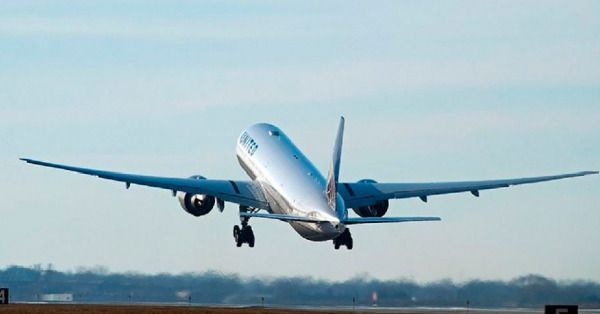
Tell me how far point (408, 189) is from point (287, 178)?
35.3 ft

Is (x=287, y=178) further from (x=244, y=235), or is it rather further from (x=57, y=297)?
(x=57, y=297)

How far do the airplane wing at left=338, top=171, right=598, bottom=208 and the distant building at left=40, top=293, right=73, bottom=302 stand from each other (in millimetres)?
20459

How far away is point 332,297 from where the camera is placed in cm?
12219

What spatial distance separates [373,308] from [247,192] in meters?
19.3

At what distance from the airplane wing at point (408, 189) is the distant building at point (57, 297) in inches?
805

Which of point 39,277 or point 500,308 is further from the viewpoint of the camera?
point 39,277

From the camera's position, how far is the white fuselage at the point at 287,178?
117 meters

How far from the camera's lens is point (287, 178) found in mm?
124000

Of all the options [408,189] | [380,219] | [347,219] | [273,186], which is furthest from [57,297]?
[380,219]

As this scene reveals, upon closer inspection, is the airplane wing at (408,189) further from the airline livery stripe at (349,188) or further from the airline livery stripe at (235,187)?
the airline livery stripe at (235,187)

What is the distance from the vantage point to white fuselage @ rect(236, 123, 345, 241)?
11675cm

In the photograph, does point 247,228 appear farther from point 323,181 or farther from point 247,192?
point 323,181

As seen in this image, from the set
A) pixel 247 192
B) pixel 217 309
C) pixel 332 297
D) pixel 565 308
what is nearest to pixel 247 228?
pixel 247 192

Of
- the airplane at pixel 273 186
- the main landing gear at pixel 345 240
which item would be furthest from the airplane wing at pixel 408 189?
the main landing gear at pixel 345 240
